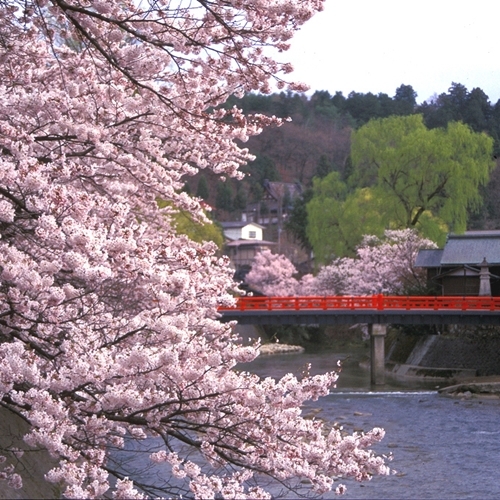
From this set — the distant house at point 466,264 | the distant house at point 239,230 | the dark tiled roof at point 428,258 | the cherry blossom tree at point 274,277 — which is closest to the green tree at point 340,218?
the dark tiled roof at point 428,258

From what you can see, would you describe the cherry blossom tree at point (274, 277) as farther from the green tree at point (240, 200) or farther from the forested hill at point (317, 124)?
the green tree at point (240, 200)

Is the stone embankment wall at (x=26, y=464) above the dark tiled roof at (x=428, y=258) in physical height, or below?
below

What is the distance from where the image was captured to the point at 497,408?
988 inches

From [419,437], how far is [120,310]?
13.0 metres

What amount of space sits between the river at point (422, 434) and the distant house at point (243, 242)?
4262 centimetres

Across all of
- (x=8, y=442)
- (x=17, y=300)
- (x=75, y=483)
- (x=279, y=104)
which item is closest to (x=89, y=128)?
(x=17, y=300)

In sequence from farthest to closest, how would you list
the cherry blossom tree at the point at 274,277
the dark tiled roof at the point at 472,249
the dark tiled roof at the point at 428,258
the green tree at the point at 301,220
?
the green tree at the point at 301,220
the cherry blossom tree at the point at 274,277
the dark tiled roof at the point at 428,258
the dark tiled roof at the point at 472,249

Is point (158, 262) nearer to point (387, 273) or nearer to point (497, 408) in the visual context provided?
point (497, 408)

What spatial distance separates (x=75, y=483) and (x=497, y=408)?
20.6 metres

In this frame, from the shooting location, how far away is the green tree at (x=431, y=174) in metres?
42.6

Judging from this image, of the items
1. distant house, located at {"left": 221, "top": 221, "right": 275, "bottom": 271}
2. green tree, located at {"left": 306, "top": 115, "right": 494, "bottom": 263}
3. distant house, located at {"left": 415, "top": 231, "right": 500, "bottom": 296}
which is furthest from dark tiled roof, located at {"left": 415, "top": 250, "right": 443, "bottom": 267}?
distant house, located at {"left": 221, "top": 221, "right": 275, "bottom": 271}

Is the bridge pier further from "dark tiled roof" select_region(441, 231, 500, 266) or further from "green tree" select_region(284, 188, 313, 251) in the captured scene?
"green tree" select_region(284, 188, 313, 251)

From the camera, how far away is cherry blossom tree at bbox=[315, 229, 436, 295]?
137 feet

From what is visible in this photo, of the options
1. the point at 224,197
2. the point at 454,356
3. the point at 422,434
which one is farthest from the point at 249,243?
the point at 422,434
